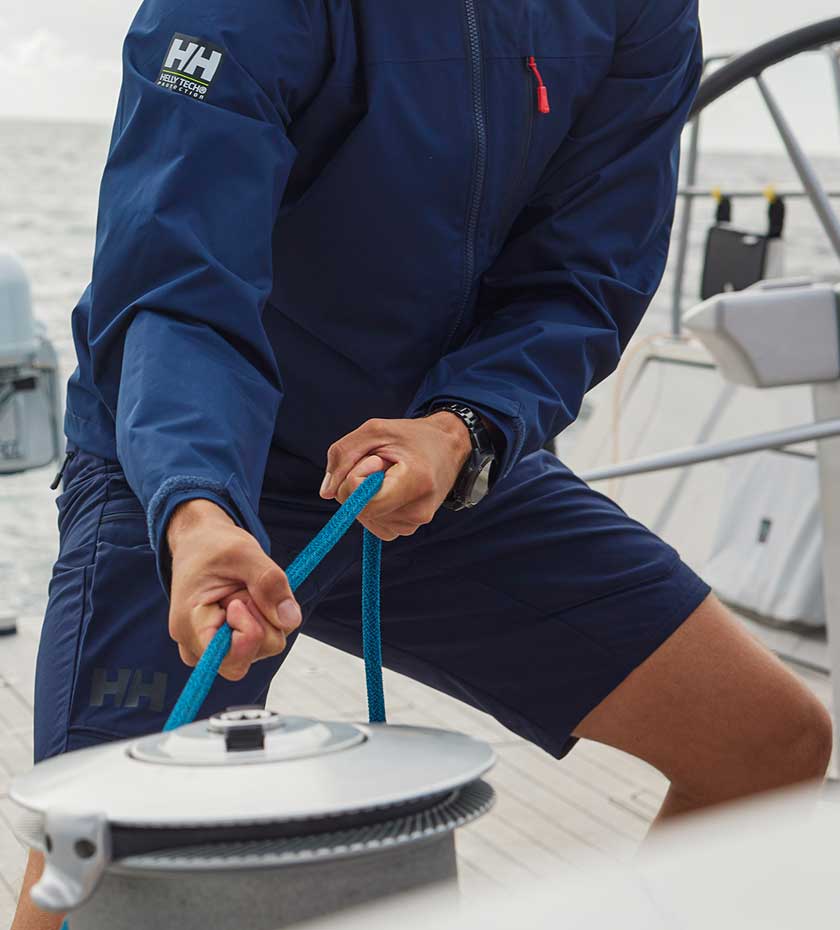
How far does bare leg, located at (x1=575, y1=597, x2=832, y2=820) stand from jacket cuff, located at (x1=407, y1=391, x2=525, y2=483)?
32 cm

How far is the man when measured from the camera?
1.18 metres

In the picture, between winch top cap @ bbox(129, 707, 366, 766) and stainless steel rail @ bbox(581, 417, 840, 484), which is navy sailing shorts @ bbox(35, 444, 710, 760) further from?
winch top cap @ bbox(129, 707, 366, 766)

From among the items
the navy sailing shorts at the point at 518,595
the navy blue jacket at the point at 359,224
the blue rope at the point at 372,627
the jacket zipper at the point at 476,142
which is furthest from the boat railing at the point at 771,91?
the blue rope at the point at 372,627

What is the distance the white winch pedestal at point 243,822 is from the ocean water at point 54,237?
3073 mm

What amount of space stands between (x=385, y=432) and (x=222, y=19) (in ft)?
1.28

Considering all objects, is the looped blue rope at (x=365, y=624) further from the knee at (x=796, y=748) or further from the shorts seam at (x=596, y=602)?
the knee at (x=796, y=748)

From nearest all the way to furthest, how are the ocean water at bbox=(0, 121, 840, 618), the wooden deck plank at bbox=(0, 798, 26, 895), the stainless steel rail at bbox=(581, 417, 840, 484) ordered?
the stainless steel rail at bbox=(581, 417, 840, 484), the wooden deck plank at bbox=(0, 798, 26, 895), the ocean water at bbox=(0, 121, 840, 618)

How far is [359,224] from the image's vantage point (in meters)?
1.39

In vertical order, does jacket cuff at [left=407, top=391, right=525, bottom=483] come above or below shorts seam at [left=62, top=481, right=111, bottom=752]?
above

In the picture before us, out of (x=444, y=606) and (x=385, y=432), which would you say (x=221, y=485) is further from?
(x=444, y=606)

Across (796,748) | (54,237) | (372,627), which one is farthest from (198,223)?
(54,237)

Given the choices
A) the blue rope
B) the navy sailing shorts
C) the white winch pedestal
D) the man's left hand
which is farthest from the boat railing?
the white winch pedestal

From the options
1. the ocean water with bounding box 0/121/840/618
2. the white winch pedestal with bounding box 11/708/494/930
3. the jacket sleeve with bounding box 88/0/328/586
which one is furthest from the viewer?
the ocean water with bounding box 0/121/840/618

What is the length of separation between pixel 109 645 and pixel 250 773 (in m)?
0.60
